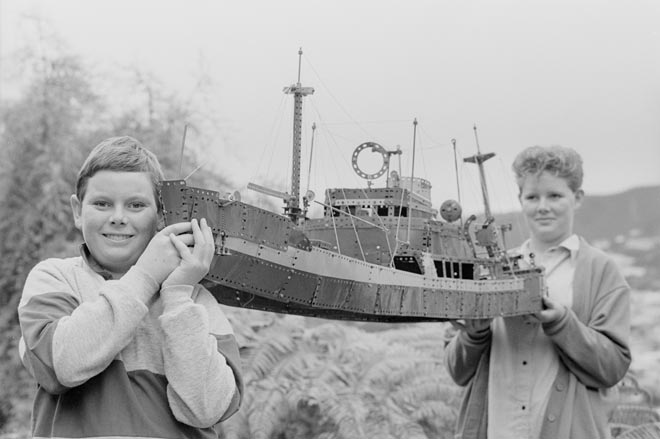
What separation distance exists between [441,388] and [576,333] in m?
4.26

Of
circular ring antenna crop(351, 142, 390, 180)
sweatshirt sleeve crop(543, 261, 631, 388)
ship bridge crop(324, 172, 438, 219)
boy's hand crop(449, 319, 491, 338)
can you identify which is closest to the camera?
ship bridge crop(324, 172, 438, 219)

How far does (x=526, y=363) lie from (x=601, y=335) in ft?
1.51

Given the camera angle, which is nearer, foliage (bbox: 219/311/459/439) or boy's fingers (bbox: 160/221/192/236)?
boy's fingers (bbox: 160/221/192/236)

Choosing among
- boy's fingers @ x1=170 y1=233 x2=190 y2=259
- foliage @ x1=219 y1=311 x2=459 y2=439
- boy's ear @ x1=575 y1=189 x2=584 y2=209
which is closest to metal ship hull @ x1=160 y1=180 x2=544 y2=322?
boy's fingers @ x1=170 y1=233 x2=190 y2=259

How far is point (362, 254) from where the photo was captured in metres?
4.02

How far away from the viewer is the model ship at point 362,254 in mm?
3117

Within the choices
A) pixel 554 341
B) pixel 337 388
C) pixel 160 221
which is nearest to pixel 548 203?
pixel 554 341

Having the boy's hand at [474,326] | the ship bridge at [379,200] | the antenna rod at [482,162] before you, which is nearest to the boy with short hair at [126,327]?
the ship bridge at [379,200]

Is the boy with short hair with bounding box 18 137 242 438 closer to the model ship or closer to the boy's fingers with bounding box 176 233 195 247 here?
the boy's fingers with bounding box 176 233 195 247

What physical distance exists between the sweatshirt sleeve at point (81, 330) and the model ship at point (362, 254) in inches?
17.2

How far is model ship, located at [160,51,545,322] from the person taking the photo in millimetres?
3117

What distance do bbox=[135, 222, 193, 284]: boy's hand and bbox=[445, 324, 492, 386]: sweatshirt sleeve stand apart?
271 centimetres

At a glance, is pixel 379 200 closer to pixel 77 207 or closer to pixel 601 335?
pixel 601 335

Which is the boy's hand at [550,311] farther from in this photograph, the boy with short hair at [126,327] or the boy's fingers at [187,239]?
the boy's fingers at [187,239]
